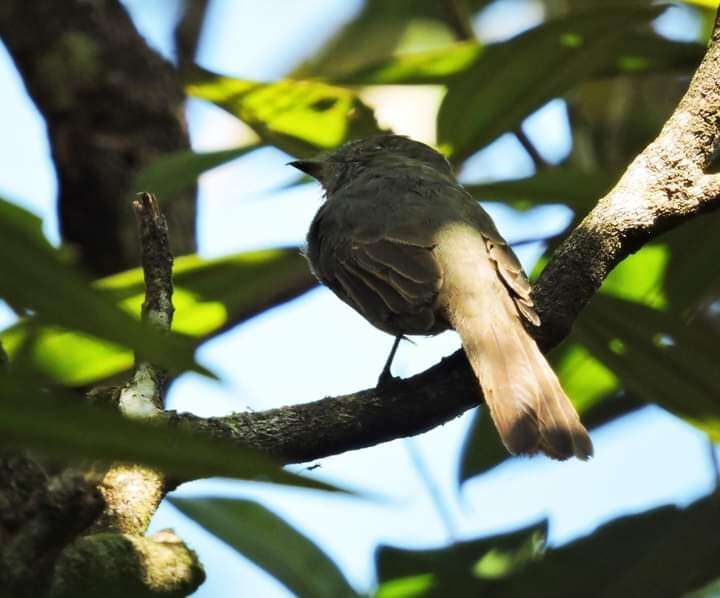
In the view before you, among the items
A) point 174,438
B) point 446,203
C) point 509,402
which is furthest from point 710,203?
point 174,438

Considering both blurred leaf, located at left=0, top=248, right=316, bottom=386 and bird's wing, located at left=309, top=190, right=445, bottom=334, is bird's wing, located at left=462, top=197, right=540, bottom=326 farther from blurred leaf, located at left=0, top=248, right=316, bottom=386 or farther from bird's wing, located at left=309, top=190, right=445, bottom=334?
blurred leaf, located at left=0, top=248, right=316, bottom=386

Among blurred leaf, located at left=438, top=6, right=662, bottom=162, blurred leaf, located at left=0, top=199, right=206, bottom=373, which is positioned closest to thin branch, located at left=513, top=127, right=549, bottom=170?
blurred leaf, located at left=438, top=6, right=662, bottom=162

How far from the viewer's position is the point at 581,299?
3.61 m

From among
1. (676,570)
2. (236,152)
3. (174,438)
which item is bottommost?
(174,438)

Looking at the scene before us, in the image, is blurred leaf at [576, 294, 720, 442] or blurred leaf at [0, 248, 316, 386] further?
blurred leaf at [0, 248, 316, 386]

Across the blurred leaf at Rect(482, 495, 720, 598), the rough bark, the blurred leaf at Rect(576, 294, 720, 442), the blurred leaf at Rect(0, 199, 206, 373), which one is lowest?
the blurred leaf at Rect(0, 199, 206, 373)

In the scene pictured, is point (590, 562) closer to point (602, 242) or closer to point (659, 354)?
point (659, 354)

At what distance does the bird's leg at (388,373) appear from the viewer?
3.54 meters

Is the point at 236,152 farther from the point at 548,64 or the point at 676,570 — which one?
the point at 676,570

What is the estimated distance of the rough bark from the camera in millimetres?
6367

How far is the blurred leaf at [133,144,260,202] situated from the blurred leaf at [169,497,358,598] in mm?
1328

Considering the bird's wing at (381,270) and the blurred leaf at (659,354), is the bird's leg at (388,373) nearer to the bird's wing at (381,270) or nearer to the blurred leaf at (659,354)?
the bird's wing at (381,270)

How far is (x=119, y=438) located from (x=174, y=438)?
0.06 metres

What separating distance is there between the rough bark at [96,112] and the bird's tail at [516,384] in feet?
8.65
